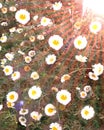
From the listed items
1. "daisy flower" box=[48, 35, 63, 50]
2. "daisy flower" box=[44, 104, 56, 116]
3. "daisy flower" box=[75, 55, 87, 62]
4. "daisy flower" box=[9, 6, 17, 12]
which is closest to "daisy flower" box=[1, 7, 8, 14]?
"daisy flower" box=[9, 6, 17, 12]

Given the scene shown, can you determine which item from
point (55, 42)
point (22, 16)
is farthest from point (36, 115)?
point (22, 16)

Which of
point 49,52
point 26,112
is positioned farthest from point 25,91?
point 49,52

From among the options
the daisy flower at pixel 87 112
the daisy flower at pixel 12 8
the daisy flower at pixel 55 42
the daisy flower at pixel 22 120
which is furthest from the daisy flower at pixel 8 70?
the daisy flower at pixel 12 8

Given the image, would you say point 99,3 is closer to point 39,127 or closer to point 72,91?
point 72,91

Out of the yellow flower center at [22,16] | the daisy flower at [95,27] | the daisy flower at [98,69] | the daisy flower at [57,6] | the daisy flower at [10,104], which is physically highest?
the daisy flower at [57,6]

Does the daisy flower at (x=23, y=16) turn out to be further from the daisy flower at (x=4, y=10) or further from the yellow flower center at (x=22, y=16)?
the daisy flower at (x=4, y=10)

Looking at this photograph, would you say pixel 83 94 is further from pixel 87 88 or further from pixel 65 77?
pixel 65 77
